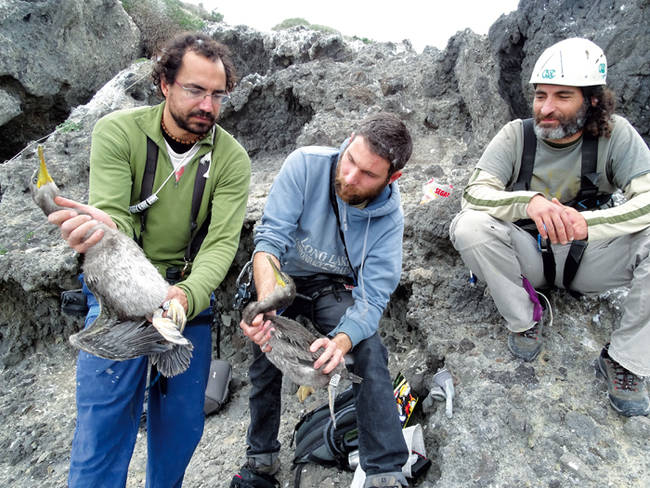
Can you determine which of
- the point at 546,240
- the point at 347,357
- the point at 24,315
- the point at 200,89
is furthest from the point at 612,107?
the point at 24,315

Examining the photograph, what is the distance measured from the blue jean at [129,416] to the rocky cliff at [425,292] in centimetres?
73

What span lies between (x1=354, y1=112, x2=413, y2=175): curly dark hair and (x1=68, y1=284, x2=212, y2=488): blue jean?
5.08 feet

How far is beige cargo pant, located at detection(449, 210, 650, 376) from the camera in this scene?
9.16ft

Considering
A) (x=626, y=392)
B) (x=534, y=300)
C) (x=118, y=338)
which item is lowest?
(x=626, y=392)

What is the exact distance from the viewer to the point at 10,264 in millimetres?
4594

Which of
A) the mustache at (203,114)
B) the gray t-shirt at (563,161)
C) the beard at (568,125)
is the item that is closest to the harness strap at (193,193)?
the mustache at (203,114)

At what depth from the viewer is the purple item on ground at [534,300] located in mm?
3074

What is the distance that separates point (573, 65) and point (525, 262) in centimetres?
143

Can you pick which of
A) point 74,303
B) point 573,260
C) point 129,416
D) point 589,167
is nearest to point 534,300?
point 573,260

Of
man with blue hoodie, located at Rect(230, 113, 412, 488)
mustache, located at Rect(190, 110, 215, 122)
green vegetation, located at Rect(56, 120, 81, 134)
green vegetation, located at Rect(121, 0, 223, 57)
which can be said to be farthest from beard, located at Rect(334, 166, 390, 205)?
green vegetation, located at Rect(121, 0, 223, 57)

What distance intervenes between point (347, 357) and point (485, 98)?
3.95 meters

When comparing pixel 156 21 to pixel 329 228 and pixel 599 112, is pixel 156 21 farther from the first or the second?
pixel 599 112

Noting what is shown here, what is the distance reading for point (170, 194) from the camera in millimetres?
2811

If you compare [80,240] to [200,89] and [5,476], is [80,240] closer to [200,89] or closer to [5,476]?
[200,89]
